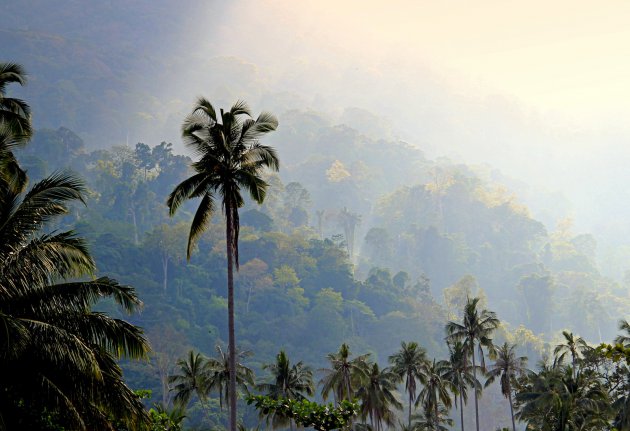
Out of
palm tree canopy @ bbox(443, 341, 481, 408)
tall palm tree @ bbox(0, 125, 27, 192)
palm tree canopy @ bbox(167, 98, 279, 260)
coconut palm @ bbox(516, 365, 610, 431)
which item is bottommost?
coconut palm @ bbox(516, 365, 610, 431)

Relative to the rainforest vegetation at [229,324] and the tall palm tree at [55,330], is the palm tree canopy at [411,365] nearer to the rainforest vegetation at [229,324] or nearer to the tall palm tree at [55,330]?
the rainforest vegetation at [229,324]

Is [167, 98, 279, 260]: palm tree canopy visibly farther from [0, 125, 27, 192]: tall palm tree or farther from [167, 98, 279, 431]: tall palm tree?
[0, 125, 27, 192]: tall palm tree

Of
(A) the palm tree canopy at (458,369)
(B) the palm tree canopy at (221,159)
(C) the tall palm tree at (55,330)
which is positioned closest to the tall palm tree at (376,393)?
(A) the palm tree canopy at (458,369)

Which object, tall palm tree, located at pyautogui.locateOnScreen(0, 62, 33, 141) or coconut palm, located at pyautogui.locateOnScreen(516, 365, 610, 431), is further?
coconut palm, located at pyautogui.locateOnScreen(516, 365, 610, 431)

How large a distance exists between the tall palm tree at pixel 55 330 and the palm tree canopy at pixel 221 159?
298 inches

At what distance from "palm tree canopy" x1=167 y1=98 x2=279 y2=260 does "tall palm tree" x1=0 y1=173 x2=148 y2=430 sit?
24.8 feet

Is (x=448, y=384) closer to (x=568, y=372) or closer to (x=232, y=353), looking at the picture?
(x=568, y=372)

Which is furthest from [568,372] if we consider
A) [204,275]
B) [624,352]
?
[204,275]

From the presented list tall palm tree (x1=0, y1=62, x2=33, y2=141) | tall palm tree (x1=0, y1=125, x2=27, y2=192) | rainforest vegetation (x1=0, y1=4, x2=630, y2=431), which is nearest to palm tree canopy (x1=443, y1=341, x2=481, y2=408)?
rainforest vegetation (x1=0, y1=4, x2=630, y2=431)

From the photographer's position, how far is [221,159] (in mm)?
26312

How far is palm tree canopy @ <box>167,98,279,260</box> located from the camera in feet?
84.6

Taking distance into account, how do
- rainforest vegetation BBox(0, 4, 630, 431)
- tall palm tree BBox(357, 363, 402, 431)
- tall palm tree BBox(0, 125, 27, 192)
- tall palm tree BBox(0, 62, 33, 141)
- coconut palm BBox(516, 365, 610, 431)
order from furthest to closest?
tall palm tree BBox(357, 363, 402, 431), coconut palm BBox(516, 365, 610, 431), tall palm tree BBox(0, 62, 33, 141), tall palm tree BBox(0, 125, 27, 192), rainforest vegetation BBox(0, 4, 630, 431)

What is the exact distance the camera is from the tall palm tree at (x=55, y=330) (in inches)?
620

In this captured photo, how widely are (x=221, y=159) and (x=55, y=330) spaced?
39.1 feet
